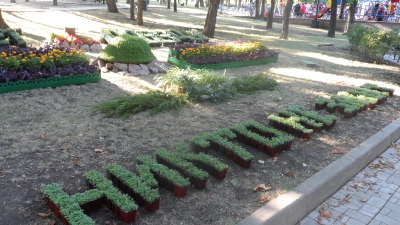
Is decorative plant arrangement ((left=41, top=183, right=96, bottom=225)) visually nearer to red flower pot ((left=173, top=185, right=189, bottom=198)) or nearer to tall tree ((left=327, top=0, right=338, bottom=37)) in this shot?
red flower pot ((left=173, top=185, right=189, bottom=198))

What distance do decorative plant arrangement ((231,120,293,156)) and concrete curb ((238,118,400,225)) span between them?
684mm

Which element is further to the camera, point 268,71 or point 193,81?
point 268,71

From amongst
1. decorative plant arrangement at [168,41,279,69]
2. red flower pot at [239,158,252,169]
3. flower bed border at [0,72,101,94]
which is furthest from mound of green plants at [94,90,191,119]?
decorative plant arrangement at [168,41,279,69]

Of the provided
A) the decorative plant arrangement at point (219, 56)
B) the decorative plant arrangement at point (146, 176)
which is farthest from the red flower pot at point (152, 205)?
the decorative plant arrangement at point (219, 56)

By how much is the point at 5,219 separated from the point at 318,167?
3629 mm

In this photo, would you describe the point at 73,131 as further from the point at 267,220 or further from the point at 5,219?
the point at 267,220

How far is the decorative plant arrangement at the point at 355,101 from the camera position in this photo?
669 centimetres

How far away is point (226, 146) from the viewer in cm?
459

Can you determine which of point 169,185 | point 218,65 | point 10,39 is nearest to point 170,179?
point 169,185

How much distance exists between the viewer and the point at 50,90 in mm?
7035

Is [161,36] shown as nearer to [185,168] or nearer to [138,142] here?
[138,142]

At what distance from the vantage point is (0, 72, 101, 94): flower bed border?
264 inches

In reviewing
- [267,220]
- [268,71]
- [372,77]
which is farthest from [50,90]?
[372,77]

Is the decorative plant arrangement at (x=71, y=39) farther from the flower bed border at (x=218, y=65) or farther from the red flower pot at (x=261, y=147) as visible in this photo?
the red flower pot at (x=261, y=147)
